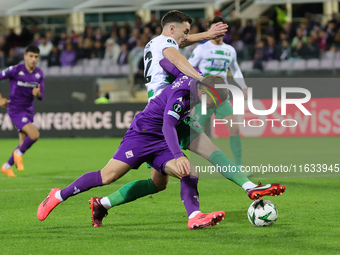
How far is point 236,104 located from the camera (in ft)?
39.1

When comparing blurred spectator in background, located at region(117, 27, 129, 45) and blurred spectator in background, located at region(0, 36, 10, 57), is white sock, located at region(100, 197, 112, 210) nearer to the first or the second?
blurred spectator in background, located at region(117, 27, 129, 45)

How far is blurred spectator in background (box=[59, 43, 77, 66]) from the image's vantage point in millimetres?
21922

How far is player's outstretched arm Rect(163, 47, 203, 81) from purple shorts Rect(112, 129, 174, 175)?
62 cm

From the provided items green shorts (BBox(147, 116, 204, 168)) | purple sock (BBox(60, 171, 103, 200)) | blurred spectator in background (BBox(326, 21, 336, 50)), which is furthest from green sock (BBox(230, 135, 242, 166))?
blurred spectator in background (BBox(326, 21, 336, 50))

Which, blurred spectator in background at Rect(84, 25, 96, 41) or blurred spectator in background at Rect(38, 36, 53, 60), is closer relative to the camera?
blurred spectator in background at Rect(38, 36, 53, 60)

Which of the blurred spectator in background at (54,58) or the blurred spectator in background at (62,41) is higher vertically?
the blurred spectator in background at (62,41)

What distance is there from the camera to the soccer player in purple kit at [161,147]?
560 centimetres

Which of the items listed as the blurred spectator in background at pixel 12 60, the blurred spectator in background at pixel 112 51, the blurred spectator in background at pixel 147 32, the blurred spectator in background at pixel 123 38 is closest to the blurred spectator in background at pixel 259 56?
the blurred spectator in background at pixel 147 32

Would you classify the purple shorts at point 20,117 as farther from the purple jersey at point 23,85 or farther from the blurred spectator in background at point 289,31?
the blurred spectator in background at point 289,31

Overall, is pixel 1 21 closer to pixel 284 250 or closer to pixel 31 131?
pixel 31 131

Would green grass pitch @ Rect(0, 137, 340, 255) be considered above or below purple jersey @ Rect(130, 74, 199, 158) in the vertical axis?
below

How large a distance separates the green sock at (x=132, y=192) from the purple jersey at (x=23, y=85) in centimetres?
575

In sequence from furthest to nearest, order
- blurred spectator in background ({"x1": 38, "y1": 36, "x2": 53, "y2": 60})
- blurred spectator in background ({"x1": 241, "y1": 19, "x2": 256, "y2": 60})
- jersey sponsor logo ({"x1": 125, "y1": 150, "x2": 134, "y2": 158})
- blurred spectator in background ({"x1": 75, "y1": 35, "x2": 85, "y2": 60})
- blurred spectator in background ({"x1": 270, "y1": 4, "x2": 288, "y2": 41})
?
blurred spectator in background ({"x1": 38, "y1": 36, "x2": 53, "y2": 60}) → blurred spectator in background ({"x1": 75, "y1": 35, "x2": 85, "y2": 60}) → blurred spectator in background ({"x1": 270, "y1": 4, "x2": 288, "y2": 41}) → blurred spectator in background ({"x1": 241, "y1": 19, "x2": 256, "y2": 60}) → jersey sponsor logo ({"x1": 125, "y1": 150, "x2": 134, "y2": 158})

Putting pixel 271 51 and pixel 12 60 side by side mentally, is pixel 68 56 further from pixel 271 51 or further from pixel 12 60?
pixel 271 51
